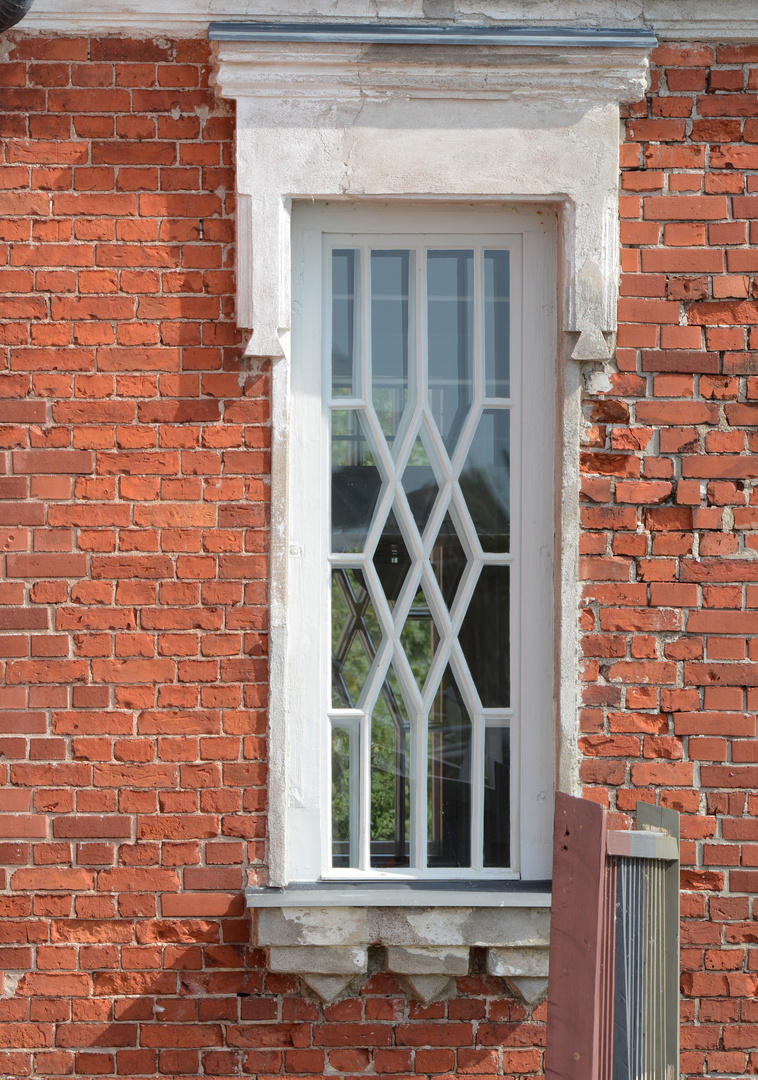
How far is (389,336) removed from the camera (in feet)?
10.2

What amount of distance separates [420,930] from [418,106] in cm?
261

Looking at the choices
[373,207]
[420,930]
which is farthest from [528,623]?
[373,207]

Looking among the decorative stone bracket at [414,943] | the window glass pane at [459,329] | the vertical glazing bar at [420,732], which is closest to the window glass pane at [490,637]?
the vertical glazing bar at [420,732]

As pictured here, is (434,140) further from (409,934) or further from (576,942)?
(409,934)

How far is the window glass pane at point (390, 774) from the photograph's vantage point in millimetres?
3066

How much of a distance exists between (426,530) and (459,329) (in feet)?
2.27

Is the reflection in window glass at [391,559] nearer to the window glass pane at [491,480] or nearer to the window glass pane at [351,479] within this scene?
the window glass pane at [351,479]

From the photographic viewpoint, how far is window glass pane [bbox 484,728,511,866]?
3062 millimetres

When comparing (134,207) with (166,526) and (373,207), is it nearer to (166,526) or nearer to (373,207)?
(373,207)

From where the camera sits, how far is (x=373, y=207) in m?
3.04

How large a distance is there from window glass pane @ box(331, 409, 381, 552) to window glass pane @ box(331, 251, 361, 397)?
0.31 feet

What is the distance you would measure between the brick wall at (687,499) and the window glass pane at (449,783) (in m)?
0.40

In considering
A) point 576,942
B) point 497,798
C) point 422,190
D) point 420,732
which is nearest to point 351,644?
point 420,732

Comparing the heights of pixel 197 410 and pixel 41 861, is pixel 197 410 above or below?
above
